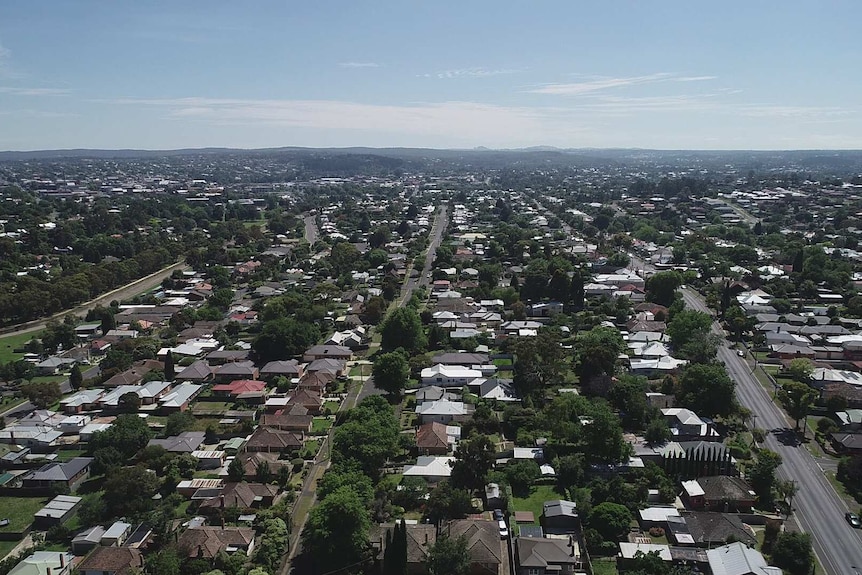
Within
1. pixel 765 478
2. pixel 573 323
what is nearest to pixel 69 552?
pixel 765 478

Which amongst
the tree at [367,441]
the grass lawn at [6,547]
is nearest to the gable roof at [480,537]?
the tree at [367,441]

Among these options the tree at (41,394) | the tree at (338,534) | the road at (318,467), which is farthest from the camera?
the tree at (41,394)

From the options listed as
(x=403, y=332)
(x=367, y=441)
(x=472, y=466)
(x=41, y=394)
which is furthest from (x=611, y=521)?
(x=41, y=394)

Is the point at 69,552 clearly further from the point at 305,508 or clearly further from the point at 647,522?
the point at 647,522

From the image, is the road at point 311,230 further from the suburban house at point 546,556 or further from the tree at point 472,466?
the suburban house at point 546,556

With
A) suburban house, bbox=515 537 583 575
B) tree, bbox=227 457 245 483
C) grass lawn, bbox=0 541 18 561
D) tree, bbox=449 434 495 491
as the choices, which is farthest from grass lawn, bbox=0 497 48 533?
suburban house, bbox=515 537 583 575

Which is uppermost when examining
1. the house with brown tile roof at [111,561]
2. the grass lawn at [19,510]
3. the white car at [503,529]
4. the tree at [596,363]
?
the tree at [596,363]
